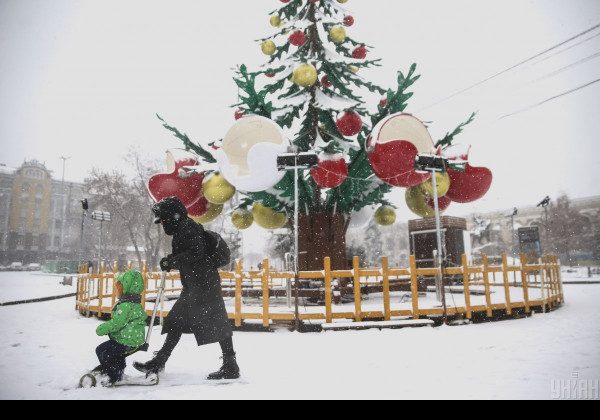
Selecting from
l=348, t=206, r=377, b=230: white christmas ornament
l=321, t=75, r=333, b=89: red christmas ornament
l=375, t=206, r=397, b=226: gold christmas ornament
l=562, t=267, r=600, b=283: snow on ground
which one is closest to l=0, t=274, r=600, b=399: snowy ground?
l=375, t=206, r=397, b=226: gold christmas ornament

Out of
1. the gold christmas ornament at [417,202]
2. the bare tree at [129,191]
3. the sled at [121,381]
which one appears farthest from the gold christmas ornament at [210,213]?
the bare tree at [129,191]

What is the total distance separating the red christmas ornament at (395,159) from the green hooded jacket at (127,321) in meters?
4.24

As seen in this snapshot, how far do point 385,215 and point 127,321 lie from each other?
6776 millimetres

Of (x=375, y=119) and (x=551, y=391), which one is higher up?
(x=375, y=119)

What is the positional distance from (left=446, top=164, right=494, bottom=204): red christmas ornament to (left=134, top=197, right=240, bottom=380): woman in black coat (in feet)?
17.1

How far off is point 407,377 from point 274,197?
4.71m

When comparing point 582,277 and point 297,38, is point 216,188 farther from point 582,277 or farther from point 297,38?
point 582,277

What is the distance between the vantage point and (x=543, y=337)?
5367mm

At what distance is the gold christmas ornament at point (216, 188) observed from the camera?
6.86 m

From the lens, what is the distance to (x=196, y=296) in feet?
11.6
